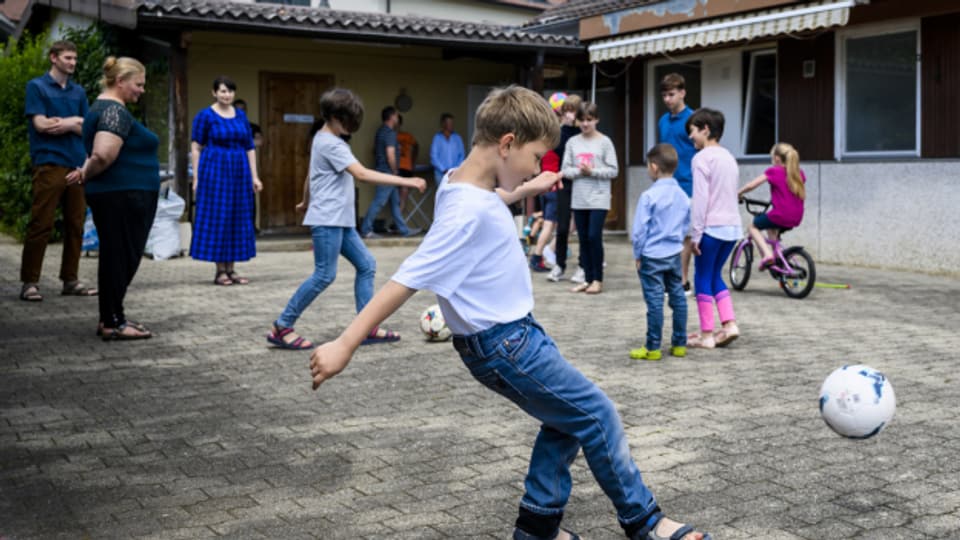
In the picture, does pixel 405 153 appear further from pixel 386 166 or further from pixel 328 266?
pixel 328 266

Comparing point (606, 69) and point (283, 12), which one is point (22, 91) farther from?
point (606, 69)

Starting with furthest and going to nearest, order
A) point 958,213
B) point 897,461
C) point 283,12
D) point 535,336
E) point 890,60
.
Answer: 1. point 283,12
2. point 890,60
3. point 958,213
4. point 897,461
5. point 535,336

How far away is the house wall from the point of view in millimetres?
16922

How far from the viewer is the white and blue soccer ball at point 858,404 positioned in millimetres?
4043

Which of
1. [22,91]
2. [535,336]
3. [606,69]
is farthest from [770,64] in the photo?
[535,336]

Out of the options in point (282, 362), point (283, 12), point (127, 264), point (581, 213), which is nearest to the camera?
point (282, 362)

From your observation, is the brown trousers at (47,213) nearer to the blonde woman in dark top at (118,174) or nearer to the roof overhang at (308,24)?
the blonde woman in dark top at (118,174)

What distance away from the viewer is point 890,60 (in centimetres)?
1332

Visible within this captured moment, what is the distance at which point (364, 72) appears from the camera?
18.5m

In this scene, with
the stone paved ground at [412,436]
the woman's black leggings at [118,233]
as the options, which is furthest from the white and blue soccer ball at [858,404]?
the woman's black leggings at [118,233]

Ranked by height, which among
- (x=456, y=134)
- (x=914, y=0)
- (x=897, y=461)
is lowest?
(x=897, y=461)

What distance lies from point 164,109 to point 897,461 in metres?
13.0

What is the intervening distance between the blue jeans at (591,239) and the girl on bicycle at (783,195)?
1.34m

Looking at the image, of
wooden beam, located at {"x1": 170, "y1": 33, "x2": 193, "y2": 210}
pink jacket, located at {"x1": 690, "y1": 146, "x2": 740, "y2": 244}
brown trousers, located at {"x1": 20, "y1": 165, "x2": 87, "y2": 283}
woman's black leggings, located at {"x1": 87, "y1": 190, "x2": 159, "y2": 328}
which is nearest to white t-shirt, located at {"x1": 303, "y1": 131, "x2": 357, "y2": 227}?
woman's black leggings, located at {"x1": 87, "y1": 190, "x2": 159, "y2": 328}
